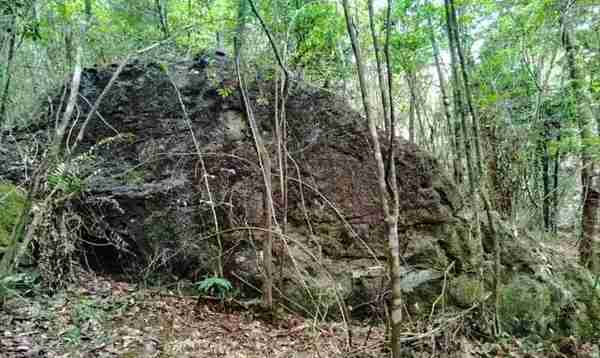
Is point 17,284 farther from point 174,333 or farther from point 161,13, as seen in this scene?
point 161,13

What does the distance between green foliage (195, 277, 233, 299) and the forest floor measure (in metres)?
0.16

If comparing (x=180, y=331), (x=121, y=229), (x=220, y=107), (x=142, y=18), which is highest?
(x=142, y=18)

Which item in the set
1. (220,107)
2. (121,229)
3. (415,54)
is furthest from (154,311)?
(415,54)

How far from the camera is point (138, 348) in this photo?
338cm

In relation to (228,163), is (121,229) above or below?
below

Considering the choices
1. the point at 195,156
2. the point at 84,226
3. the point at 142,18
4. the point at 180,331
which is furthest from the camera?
the point at 142,18

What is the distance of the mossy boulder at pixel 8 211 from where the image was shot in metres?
3.94

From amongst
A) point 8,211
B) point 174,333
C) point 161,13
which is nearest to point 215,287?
point 174,333

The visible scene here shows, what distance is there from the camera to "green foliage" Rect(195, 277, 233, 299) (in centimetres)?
435

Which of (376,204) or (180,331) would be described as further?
(376,204)

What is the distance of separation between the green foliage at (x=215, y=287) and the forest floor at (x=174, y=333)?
16cm

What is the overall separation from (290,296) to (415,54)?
498cm

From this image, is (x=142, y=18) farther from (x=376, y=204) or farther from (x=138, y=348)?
(x=138, y=348)

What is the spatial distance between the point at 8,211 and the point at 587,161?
26.7 feet
